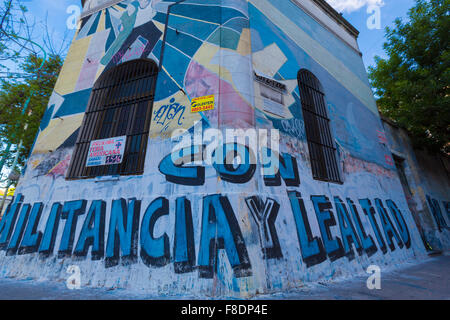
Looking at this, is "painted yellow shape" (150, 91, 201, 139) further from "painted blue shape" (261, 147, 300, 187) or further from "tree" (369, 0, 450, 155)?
"tree" (369, 0, 450, 155)

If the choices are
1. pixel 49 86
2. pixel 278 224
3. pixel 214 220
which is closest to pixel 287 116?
pixel 278 224

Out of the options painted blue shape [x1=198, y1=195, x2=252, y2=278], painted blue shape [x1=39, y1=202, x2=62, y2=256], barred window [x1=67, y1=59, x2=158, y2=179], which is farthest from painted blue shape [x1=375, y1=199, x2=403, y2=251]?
painted blue shape [x1=39, y1=202, x2=62, y2=256]

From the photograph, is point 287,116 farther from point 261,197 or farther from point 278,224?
point 278,224

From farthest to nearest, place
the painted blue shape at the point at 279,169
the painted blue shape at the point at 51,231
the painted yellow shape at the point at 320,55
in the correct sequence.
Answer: the painted yellow shape at the point at 320,55 < the painted blue shape at the point at 51,231 < the painted blue shape at the point at 279,169

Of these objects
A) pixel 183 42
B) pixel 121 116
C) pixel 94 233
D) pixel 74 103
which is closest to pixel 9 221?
pixel 94 233

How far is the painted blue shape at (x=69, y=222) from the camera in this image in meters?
4.54

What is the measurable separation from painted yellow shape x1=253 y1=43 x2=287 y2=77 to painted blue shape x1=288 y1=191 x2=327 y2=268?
3.05 metres

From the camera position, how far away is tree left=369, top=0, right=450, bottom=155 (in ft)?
29.1

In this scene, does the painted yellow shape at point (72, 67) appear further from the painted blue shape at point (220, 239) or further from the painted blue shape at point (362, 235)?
the painted blue shape at point (362, 235)

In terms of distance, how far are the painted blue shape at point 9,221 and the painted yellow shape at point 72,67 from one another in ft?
11.3

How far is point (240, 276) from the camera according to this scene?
3258 millimetres

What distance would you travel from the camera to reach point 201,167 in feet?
13.4

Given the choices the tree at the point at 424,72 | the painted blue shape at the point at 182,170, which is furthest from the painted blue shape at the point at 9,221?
the tree at the point at 424,72

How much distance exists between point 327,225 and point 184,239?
3.28 m
